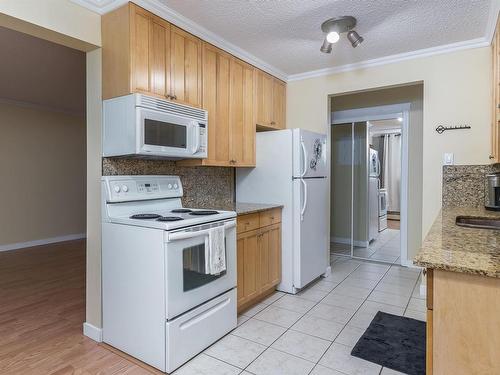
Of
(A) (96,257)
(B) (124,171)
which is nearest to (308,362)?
(A) (96,257)

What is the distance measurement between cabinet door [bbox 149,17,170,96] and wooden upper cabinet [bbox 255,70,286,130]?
125cm

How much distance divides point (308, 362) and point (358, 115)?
3.59m

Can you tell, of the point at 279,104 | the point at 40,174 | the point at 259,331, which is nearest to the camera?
the point at 259,331

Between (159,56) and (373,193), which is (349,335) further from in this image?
(373,193)

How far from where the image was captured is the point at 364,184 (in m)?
5.01

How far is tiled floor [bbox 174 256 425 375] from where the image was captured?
6.61ft

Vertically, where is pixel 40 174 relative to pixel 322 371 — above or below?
above

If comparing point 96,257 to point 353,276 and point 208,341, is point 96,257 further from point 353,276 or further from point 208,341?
point 353,276

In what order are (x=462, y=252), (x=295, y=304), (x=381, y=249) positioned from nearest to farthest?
(x=462, y=252) → (x=295, y=304) → (x=381, y=249)

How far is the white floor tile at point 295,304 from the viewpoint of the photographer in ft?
9.55

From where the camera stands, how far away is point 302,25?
8.56 feet

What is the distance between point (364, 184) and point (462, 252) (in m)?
3.96

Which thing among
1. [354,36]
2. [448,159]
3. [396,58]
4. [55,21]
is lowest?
[448,159]

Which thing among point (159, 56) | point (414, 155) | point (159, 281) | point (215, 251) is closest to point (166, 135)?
point (159, 56)
